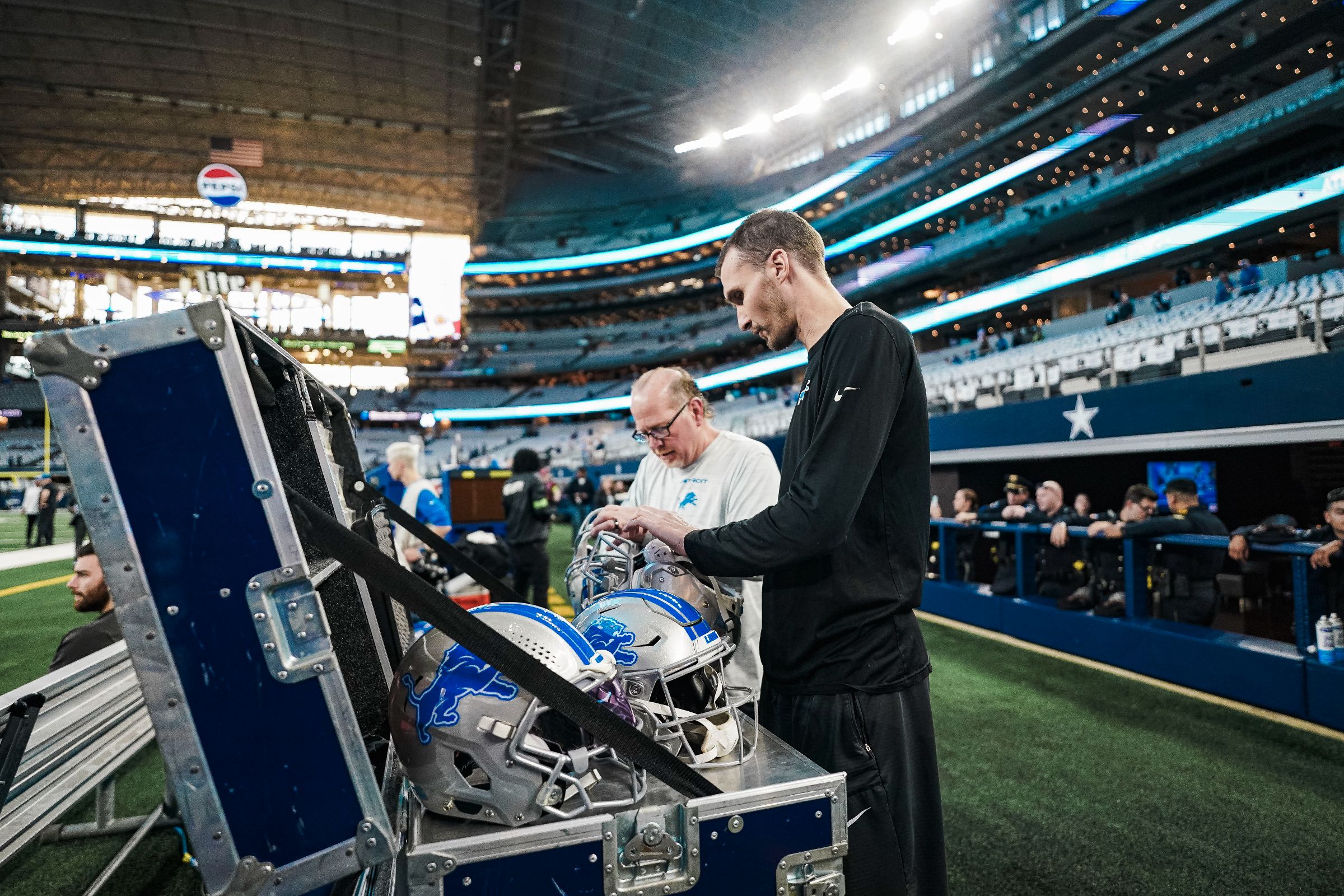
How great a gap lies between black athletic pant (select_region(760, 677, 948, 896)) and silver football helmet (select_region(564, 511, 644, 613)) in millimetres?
509

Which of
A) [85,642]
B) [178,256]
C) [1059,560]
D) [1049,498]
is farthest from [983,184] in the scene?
[85,642]

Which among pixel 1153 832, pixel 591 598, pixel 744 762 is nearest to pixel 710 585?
pixel 591 598

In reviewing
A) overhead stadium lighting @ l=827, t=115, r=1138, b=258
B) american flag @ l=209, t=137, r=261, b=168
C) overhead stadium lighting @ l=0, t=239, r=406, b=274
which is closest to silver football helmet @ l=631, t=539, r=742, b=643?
overhead stadium lighting @ l=0, t=239, r=406, b=274

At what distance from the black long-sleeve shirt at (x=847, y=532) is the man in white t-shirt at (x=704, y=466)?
21.2 inches

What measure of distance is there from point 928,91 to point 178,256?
99.8 ft

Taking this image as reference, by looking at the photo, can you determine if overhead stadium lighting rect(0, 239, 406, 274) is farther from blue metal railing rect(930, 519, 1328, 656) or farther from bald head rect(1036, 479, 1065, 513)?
bald head rect(1036, 479, 1065, 513)

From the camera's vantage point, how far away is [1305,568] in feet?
14.4

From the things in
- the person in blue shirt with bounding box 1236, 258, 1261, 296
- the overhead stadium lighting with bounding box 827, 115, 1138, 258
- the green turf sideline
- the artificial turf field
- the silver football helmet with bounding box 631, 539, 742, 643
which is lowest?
the artificial turf field

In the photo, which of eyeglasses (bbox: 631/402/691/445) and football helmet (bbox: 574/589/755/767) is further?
eyeglasses (bbox: 631/402/691/445)

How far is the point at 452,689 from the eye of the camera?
1.18 m

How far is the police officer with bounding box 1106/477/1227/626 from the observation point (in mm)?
5418

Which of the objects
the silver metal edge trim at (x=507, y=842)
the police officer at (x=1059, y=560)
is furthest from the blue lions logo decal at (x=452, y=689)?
the police officer at (x=1059, y=560)

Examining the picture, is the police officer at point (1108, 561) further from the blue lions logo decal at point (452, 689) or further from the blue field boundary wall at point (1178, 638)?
the blue lions logo decal at point (452, 689)

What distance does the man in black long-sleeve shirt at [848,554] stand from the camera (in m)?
1.36
